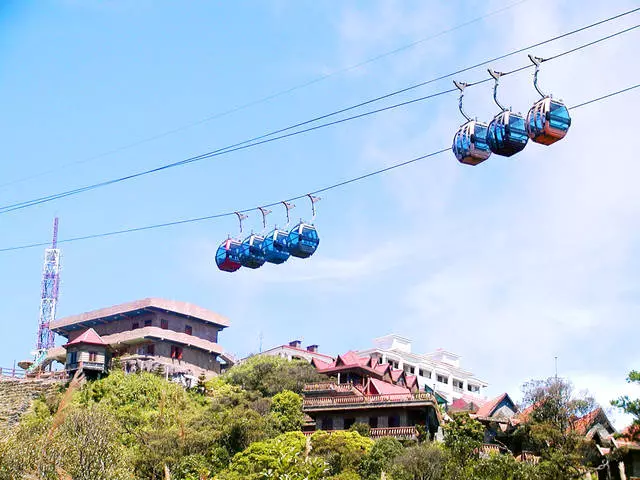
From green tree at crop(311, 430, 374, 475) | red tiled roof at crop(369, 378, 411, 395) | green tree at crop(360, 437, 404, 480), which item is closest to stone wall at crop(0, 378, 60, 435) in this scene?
red tiled roof at crop(369, 378, 411, 395)

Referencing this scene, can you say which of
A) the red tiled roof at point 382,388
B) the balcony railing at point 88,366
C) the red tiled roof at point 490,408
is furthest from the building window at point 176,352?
the red tiled roof at point 490,408

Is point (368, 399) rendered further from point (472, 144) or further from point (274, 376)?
point (472, 144)

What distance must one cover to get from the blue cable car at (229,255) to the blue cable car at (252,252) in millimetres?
409

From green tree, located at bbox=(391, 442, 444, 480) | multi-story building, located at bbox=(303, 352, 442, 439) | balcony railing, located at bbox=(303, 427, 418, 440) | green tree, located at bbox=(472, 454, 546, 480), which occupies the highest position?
multi-story building, located at bbox=(303, 352, 442, 439)

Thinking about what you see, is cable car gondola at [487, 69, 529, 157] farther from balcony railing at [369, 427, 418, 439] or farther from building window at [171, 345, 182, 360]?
building window at [171, 345, 182, 360]

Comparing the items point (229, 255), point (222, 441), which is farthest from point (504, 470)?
point (222, 441)

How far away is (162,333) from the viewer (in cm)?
8262

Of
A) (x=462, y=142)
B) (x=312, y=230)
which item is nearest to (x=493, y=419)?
(x=312, y=230)

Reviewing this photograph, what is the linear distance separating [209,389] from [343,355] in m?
9.12

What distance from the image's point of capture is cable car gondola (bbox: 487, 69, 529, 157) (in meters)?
29.2

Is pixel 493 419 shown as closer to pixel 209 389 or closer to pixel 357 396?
pixel 357 396

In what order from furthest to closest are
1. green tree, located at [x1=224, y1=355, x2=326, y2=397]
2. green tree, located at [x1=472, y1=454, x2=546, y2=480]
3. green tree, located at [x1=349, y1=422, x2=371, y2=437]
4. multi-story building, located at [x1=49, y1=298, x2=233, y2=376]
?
multi-story building, located at [x1=49, y1=298, x2=233, y2=376], green tree, located at [x1=224, y1=355, x2=326, y2=397], green tree, located at [x1=349, y1=422, x2=371, y2=437], green tree, located at [x1=472, y1=454, x2=546, y2=480]

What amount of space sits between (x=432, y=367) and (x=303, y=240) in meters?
69.3

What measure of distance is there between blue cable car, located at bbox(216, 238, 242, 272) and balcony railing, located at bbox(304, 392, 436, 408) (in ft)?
79.6
